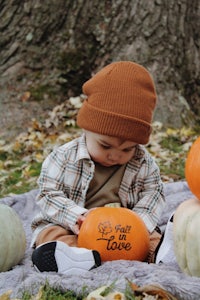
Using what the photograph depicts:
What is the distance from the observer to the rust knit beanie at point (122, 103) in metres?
3.44

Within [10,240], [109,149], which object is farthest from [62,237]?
[109,149]

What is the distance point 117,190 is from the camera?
12.2 ft

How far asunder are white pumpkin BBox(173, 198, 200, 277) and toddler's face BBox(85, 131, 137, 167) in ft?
2.54

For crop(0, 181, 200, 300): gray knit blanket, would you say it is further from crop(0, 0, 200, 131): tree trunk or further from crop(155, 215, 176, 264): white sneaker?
crop(0, 0, 200, 131): tree trunk

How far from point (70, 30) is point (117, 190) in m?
3.97

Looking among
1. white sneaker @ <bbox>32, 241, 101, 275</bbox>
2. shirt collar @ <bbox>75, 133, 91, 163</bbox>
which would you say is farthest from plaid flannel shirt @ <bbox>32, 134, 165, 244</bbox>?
white sneaker @ <bbox>32, 241, 101, 275</bbox>

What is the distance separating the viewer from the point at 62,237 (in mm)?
3404

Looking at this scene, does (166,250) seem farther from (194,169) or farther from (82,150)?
(82,150)

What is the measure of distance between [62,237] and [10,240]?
0.33 metres

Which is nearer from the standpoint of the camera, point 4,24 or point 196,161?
point 196,161

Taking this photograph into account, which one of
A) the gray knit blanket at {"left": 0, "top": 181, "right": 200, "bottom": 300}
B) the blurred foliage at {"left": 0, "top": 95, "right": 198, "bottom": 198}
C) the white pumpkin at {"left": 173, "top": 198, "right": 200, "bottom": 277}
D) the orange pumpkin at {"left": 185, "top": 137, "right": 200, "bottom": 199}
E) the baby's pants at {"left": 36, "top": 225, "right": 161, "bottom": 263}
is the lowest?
the blurred foliage at {"left": 0, "top": 95, "right": 198, "bottom": 198}

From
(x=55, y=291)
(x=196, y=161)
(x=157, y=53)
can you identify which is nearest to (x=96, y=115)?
(x=196, y=161)

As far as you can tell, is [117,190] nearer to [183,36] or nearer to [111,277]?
[111,277]

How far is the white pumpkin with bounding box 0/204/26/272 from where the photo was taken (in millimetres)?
3170
